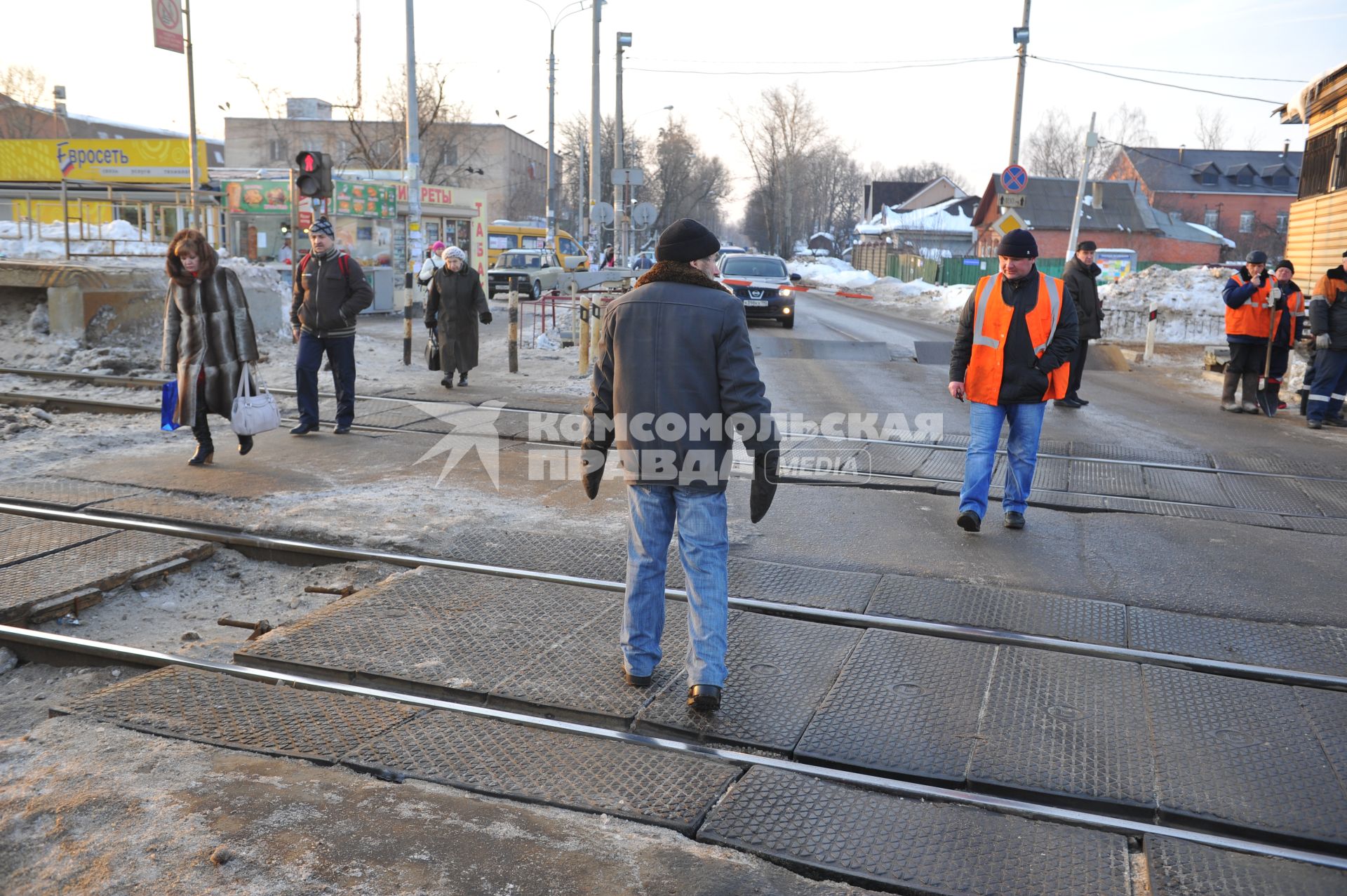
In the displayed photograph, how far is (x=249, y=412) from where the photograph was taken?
808cm

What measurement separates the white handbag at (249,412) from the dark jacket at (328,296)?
3.69 ft

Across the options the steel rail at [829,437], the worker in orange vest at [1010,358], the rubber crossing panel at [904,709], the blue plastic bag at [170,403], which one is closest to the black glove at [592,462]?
the rubber crossing panel at [904,709]

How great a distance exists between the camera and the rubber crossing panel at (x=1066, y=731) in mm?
3521

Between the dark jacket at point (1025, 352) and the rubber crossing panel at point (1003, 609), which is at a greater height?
the dark jacket at point (1025, 352)

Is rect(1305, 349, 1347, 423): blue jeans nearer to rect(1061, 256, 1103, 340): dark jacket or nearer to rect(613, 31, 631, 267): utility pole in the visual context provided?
rect(1061, 256, 1103, 340): dark jacket

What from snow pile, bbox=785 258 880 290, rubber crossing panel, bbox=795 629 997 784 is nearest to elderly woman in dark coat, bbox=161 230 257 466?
rubber crossing panel, bbox=795 629 997 784

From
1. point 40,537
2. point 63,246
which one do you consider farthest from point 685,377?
point 63,246

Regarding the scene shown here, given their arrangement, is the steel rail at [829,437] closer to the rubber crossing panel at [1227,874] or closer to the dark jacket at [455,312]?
the dark jacket at [455,312]

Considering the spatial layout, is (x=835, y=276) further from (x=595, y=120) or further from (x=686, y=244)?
(x=686, y=244)

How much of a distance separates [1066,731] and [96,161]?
135 ft

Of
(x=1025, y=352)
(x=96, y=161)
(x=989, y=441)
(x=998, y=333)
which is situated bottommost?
(x=989, y=441)

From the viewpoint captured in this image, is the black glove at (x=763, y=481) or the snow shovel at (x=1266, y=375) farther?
the snow shovel at (x=1266, y=375)

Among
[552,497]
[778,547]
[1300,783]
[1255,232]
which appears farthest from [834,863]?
[1255,232]

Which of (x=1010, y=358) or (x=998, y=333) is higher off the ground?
(x=998, y=333)
